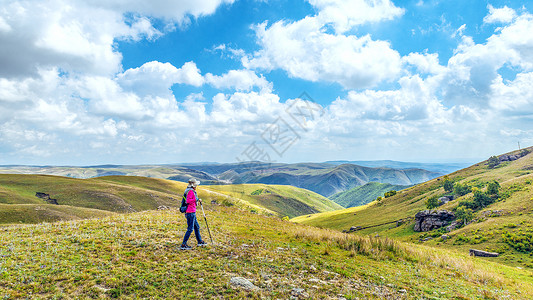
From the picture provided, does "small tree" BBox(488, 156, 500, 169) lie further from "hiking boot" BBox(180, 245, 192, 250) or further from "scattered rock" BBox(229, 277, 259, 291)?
"scattered rock" BBox(229, 277, 259, 291)

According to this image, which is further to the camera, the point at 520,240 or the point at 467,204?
the point at 467,204

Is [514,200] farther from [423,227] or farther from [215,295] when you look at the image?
[215,295]

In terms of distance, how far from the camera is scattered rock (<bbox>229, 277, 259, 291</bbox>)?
1063 cm

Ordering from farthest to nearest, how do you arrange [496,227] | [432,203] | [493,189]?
[432,203] → [493,189] → [496,227]

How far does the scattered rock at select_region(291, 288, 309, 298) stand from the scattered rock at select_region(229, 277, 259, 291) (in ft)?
4.98

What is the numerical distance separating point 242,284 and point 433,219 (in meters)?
81.9

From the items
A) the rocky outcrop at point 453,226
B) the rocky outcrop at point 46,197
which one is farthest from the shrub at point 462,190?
the rocky outcrop at point 46,197

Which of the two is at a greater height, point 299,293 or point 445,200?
point 299,293

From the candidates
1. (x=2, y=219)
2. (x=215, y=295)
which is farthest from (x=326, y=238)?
(x=2, y=219)

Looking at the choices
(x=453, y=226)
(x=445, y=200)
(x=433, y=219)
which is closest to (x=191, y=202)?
(x=453, y=226)

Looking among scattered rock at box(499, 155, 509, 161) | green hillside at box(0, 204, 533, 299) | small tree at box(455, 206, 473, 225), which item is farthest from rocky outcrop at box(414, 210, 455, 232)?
scattered rock at box(499, 155, 509, 161)

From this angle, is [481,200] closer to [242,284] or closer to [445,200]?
[445,200]

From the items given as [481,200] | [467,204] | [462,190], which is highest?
[462,190]

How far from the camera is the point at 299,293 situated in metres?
10.7
